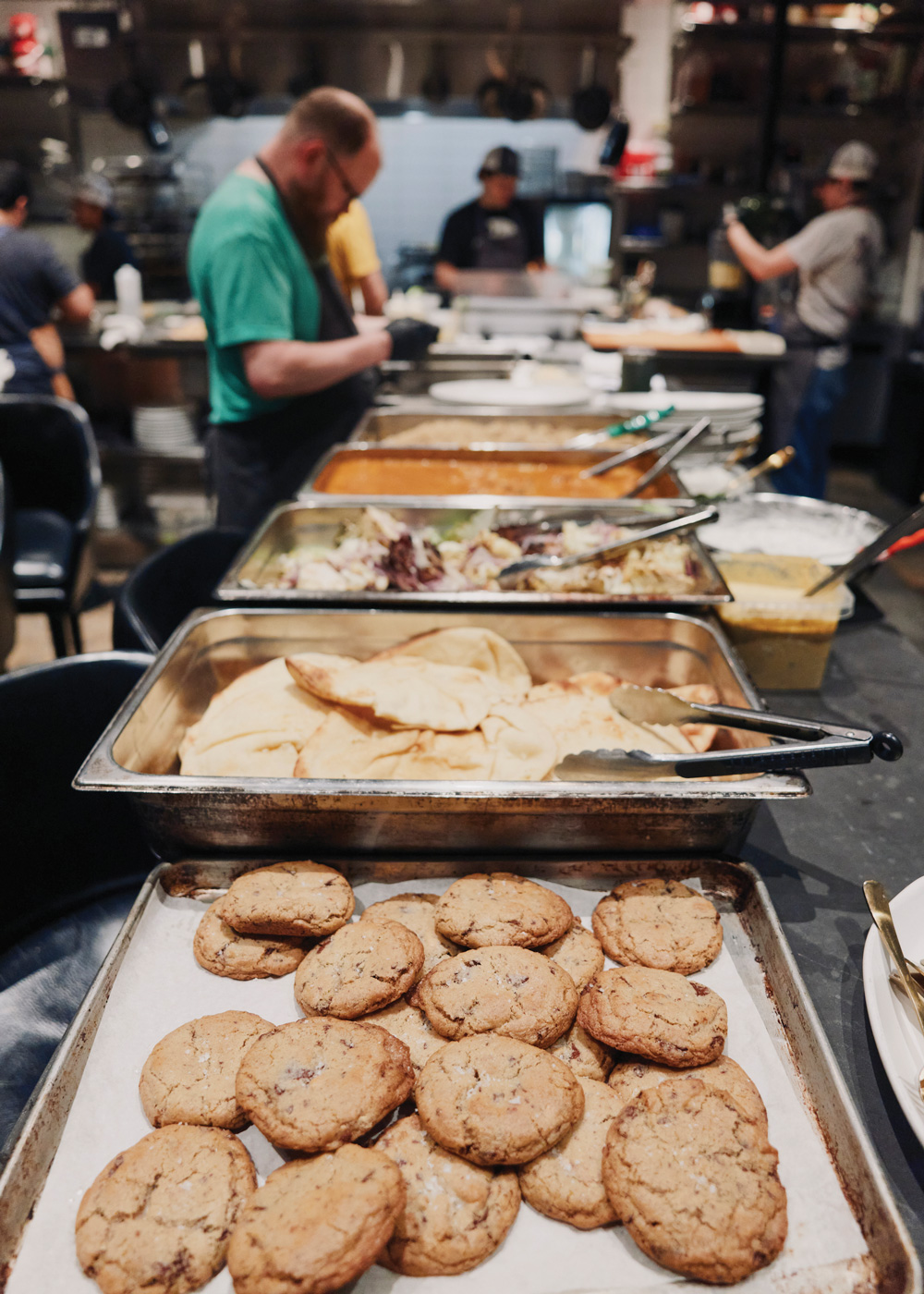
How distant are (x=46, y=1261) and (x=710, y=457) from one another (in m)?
2.44

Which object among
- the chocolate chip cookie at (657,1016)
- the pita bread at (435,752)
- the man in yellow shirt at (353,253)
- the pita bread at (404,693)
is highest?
the man in yellow shirt at (353,253)

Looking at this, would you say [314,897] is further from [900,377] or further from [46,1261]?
[900,377]

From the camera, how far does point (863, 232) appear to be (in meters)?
5.46

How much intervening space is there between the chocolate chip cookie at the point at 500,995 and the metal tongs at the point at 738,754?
0.79 ft

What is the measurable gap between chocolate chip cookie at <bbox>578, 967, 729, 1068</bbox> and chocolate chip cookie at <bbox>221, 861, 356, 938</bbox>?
12.1 inches

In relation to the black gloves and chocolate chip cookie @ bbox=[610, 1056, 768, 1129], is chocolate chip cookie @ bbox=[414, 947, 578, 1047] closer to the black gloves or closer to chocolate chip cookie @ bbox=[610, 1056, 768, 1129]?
chocolate chip cookie @ bbox=[610, 1056, 768, 1129]

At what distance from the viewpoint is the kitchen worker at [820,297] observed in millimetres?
5414

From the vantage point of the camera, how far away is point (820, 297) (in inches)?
225

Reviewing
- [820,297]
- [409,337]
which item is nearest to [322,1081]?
[409,337]

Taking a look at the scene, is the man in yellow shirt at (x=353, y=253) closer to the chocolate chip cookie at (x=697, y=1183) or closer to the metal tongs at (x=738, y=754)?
the metal tongs at (x=738, y=754)

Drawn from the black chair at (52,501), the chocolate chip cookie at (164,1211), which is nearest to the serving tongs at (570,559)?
the chocolate chip cookie at (164,1211)

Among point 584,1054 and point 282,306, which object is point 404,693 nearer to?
point 584,1054

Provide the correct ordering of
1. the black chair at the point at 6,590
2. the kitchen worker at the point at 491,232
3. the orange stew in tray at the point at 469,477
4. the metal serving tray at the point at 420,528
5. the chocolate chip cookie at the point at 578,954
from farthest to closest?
1. the kitchen worker at the point at 491,232
2. the black chair at the point at 6,590
3. the orange stew in tray at the point at 469,477
4. the metal serving tray at the point at 420,528
5. the chocolate chip cookie at the point at 578,954

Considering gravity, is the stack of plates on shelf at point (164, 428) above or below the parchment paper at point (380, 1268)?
below
